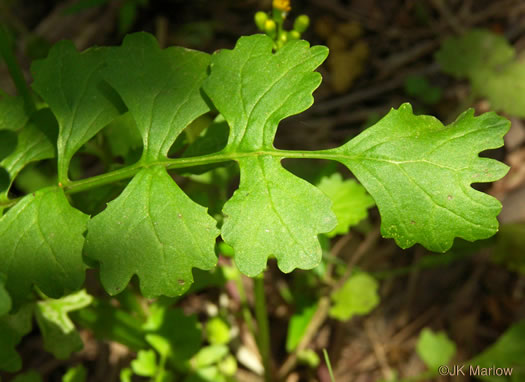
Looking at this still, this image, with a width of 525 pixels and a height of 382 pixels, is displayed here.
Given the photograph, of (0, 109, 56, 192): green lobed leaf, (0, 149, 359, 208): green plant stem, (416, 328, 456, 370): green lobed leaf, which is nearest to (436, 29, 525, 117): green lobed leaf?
(416, 328, 456, 370): green lobed leaf

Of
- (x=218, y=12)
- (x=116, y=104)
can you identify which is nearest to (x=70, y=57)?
(x=116, y=104)

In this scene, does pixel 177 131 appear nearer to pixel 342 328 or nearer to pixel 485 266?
pixel 342 328

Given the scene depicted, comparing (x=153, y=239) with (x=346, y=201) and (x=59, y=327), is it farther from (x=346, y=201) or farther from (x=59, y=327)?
(x=346, y=201)

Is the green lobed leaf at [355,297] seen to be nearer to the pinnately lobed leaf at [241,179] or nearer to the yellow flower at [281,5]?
the pinnately lobed leaf at [241,179]

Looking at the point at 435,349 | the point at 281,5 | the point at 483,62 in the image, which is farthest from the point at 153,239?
the point at 483,62

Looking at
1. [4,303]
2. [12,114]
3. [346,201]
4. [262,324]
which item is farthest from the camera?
[262,324]


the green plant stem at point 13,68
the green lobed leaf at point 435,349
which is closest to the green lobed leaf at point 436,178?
the green plant stem at point 13,68
